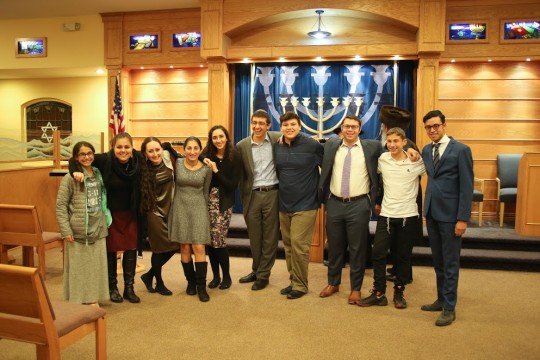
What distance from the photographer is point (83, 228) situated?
11.2ft

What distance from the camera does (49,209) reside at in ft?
20.1

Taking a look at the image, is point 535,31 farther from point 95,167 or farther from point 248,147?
point 95,167

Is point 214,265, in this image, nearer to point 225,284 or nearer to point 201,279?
point 225,284

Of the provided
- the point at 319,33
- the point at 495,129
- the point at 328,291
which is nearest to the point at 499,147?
the point at 495,129

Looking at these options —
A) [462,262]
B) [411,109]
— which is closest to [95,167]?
[462,262]

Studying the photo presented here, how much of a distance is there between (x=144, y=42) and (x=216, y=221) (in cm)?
453

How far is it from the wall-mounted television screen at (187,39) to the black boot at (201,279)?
14.5 feet

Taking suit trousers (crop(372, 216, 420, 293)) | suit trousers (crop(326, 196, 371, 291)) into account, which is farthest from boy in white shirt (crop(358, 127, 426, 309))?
suit trousers (crop(326, 196, 371, 291))

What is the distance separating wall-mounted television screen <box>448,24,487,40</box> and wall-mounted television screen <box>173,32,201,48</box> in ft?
12.0

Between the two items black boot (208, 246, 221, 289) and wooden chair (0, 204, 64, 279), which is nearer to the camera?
wooden chair (0, 204, 64, 279)

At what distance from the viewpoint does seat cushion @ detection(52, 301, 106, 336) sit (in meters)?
2.22

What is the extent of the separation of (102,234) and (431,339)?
2.42 meters

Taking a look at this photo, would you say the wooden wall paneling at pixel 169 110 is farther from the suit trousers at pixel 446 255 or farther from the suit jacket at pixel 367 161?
the suit trousers at pixel 446 255

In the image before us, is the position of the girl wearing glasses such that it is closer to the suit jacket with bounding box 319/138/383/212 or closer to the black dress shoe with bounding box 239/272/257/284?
the black dress shoe with bounding box 239/272/257/284
